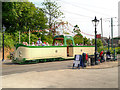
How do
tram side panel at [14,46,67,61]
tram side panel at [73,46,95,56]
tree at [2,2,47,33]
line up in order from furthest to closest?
tree at [2,2,47,33] < tram side panel at [73,46,95,56] < tram side panel at [14,46,67,61]

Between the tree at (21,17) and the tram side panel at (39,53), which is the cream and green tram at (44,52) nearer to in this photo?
the tram side panel at (39,53)

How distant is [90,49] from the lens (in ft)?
80.6

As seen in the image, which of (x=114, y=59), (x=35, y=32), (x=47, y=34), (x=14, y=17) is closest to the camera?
(x=114, y=59)

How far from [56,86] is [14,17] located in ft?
79.3

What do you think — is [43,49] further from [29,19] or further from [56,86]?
[29,19]

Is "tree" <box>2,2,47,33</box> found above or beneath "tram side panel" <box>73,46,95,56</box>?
above

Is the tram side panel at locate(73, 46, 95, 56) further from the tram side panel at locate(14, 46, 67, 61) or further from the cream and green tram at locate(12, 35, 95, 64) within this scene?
the tram side panel at locate(14, 46, 67, 61)

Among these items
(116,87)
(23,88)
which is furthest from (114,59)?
(23,88)

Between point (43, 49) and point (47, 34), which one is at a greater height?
point (47, 34)

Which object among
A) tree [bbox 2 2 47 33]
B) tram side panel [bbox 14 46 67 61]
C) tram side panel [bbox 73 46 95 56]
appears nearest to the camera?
tram side panel [bbox 14 46 67 61]

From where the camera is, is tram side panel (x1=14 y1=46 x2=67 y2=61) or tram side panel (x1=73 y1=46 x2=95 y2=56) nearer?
tram side panel (x1=14 y1=46 x2=67 y2=61)

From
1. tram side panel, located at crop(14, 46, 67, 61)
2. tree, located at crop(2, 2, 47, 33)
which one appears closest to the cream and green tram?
tram side panel, located at crop(14, 46, 67, 61)

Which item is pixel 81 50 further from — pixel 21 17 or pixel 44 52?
pixel 21 17

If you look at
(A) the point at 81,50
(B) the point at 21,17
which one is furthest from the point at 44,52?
(B) the point at 21,17
